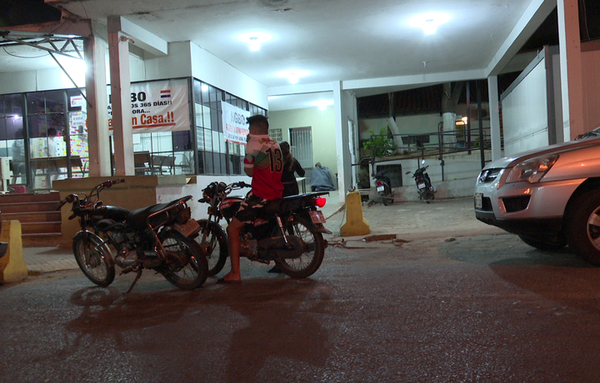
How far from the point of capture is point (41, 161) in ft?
44.5

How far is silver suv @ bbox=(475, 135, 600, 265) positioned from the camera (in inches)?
187

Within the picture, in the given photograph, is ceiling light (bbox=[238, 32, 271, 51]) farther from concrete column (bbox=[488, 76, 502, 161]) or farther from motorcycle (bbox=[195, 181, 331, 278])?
concrete column (bbox=[488, 76, 502, 161])

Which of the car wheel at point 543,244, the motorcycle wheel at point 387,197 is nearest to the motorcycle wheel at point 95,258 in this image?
the car wheel at point 543,244

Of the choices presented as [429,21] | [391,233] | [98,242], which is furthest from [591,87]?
[98,242]

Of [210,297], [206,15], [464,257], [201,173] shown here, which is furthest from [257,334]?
[201,173]

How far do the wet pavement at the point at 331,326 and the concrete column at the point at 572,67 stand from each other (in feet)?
13.6

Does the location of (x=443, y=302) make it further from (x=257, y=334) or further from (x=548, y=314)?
(x=257, y=334)

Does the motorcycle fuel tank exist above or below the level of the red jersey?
below

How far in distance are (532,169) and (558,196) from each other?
357 millimetres

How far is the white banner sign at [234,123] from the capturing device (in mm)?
14297

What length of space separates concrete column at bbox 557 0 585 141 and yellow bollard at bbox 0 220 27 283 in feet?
29.5

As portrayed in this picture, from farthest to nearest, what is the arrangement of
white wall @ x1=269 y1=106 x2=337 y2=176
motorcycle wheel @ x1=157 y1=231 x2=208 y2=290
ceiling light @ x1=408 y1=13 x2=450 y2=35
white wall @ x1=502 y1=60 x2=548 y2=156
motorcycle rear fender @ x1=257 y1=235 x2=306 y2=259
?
white wall @ x1=269 y1=106 x2=337 y2=176, white wall @ x1=502 y1=60 x2=548 y2=156, ceiling light @ x1=408 y1=13 x2=450 y2=35, motorcycle rear fender @ x1=257 y1=235 x2=306 y2=259, motorcycle wheel @ x1=157 y1=231 x2=208 y2=290

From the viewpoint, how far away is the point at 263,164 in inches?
201

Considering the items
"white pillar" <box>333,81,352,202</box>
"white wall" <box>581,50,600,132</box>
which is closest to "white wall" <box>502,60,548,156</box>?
"white wall" <box>581,50,600,132</box>
